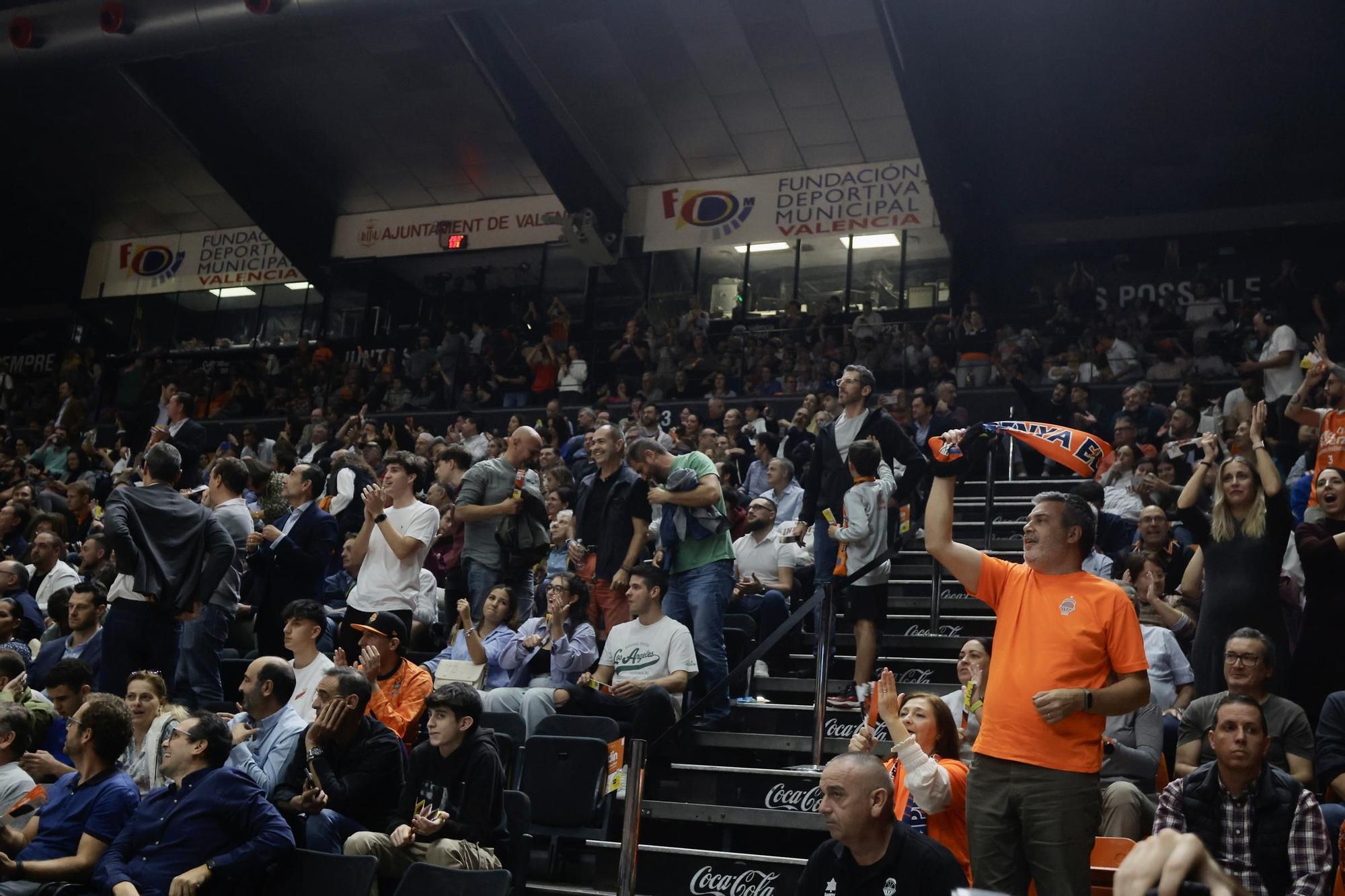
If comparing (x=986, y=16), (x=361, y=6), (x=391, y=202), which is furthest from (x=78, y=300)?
(x=986, y=16)

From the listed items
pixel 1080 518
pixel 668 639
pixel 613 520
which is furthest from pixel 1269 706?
pixel 613 520

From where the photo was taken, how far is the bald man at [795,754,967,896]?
370 cm

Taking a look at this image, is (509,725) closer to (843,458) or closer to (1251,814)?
(843,458)

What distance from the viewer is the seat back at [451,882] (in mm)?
4746

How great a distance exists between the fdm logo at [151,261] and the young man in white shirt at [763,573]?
53.6 feet

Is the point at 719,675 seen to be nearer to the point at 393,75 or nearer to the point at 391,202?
the point at 393,75

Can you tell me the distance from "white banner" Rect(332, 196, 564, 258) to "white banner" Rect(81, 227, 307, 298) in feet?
3.89

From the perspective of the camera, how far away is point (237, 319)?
22.3m

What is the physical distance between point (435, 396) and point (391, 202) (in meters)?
4.47

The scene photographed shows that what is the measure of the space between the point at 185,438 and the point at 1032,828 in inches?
279

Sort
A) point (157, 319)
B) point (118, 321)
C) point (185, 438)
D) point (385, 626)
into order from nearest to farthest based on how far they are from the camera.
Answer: point (385, 626)
point (185, 438)
point (157, 319)
point (118, 321)

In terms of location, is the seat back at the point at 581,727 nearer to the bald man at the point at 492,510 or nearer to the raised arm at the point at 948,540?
the bald man at the point at 492,510

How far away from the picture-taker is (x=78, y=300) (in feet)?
75.5

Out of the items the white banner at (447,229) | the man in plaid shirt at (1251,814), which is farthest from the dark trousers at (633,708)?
the white banner at (447,229)
